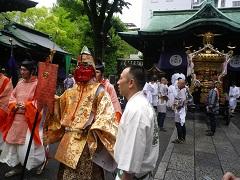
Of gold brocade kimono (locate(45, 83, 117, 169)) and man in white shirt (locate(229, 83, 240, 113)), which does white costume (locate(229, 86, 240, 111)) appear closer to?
man in white shirt (locate(229, 83, 240, 113))

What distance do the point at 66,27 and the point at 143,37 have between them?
17908 mm

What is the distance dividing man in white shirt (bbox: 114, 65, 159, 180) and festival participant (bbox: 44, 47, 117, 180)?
2.72 ft

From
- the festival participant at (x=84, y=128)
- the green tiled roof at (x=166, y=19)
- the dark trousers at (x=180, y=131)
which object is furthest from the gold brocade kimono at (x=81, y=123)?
the green tiled roof at (x=166, y=19)

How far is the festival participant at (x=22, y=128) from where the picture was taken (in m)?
5.35

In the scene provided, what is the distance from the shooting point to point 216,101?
10461 millimetres

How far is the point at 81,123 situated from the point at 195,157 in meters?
4.45

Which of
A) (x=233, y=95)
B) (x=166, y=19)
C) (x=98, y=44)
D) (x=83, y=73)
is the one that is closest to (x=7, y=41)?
(x=98, y=44)

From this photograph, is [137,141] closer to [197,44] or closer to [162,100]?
[162,100]

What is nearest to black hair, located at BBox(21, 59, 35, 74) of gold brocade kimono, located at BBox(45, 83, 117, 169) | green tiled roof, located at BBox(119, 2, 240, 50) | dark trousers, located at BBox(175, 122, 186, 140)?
gold brocade kimono, located at BBox(45, 83, 117, 169)

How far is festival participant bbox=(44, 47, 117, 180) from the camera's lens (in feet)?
12.2

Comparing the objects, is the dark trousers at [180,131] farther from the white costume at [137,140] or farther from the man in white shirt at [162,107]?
the white costume at [137,140]

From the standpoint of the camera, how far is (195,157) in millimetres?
7512

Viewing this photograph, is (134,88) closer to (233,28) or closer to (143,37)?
(233,28)

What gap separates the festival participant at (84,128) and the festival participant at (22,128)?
1379 millimetres
